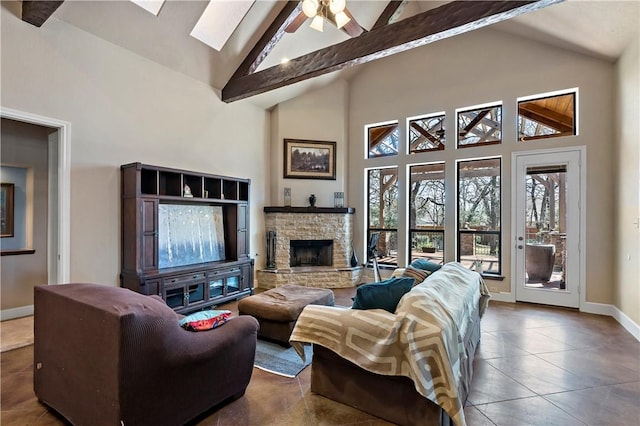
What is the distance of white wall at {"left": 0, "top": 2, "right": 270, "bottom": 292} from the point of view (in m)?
3.28

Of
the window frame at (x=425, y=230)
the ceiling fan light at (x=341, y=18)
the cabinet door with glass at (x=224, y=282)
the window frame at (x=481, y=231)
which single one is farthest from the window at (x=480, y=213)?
the cabinet door with glass at (x=224, y=282)

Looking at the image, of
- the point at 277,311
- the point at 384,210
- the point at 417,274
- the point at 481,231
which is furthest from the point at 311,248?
the point at 417,274

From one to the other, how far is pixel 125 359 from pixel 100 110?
11.3ft

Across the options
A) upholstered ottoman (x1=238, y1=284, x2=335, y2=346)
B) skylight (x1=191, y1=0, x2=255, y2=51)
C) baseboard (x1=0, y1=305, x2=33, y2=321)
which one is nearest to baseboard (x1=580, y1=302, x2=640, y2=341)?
upholstered ottoman (x1=238, y1=284, x2=335, y2=346)

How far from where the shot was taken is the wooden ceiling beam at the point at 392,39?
10.7 feet

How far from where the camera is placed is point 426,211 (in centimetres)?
595

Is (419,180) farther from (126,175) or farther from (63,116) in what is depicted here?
(63,116)

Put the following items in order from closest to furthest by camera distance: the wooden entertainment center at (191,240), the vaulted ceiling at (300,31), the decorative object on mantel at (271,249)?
the vaulted ceiling at (300,31) → the wooden entertainment center at (191,240) → the decorative object on mantel at (271,249)

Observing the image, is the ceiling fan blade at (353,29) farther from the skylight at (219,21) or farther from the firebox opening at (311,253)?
the firebox opening at (311,253)

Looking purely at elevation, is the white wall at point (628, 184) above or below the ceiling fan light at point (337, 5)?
below

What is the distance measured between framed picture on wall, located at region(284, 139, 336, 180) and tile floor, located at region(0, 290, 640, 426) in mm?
4070

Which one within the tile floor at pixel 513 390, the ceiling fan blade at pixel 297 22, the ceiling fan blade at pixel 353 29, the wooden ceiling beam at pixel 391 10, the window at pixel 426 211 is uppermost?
the wooden ceiling beam at pixel 391 10

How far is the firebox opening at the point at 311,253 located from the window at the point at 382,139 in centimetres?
207

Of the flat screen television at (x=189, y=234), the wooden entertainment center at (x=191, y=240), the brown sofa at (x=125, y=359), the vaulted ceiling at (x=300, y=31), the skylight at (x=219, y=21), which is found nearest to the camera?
the brown sofa at (x=125, y=359)
